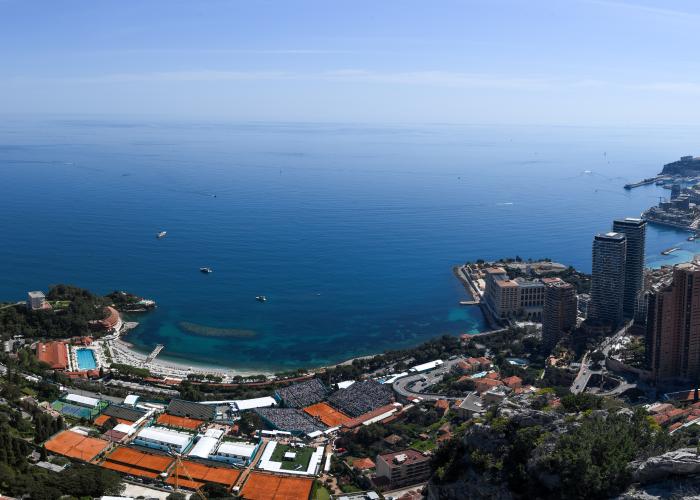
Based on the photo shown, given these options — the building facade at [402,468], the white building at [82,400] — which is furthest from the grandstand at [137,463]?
the building facade at [402,468]

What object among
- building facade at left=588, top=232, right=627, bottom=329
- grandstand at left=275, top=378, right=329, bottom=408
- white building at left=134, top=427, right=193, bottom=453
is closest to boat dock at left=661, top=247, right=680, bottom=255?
building facade at left=588, top=232, right=627, bottom=329

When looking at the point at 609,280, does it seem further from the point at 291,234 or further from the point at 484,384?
the point at 291,234

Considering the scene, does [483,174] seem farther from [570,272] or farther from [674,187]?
[570,272]

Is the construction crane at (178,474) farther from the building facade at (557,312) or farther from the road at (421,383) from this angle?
the building facade at (557,312)

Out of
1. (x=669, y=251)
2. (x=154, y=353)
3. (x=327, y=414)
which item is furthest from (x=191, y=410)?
(x=669, y=251)

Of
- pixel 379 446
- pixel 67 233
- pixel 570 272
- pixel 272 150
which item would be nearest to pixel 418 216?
pixel 570 272

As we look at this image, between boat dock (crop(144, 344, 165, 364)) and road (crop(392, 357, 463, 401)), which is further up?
boat dock (crop(144, 344, 165, 364))

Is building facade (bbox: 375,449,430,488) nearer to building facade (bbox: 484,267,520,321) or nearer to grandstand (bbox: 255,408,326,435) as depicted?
grandstand (bbox: 255,408,326,435)
